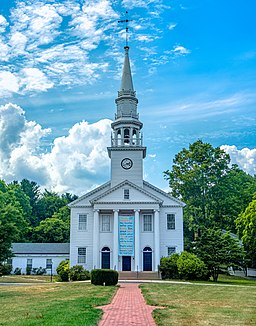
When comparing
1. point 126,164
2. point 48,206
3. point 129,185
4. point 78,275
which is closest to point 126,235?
point 129,185

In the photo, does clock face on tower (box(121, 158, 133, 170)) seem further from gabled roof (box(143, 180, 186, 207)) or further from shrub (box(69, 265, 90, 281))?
shrub (box(69, 265, 90, 281))

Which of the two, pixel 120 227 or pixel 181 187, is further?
pixel 181 187

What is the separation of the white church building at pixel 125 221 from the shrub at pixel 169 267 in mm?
1668

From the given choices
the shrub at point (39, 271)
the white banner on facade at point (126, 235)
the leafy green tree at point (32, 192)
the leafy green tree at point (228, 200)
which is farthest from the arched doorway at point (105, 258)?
the leafy green tree at point (32, 192)

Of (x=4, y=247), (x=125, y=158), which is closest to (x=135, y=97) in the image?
(x=125, y=158)

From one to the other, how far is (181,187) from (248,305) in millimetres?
34967

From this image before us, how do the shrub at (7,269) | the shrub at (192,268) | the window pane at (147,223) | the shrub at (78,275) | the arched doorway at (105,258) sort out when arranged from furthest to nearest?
the shrub at (7,269) < the window pane at (147,223) < the arched doorway at (105,258) < the shrub at (78,275) < the shrub at (192,268)

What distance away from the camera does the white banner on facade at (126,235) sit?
1582 inches

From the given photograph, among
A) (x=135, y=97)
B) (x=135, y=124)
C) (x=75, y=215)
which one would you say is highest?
(x=135, y=97)

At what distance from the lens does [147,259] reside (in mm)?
40938

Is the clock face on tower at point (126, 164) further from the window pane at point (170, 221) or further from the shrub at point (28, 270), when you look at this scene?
the shrub at point (28, 270)

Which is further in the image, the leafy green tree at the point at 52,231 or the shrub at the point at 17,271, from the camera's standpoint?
the leafy green tree at the point at 52,231

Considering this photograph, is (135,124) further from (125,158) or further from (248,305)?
(248,305)

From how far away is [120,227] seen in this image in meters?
40.7
